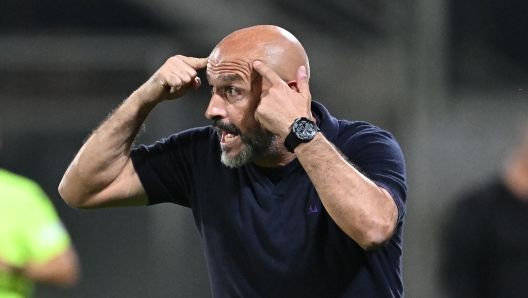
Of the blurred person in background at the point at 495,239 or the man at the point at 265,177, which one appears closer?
the man at the point at 265,177

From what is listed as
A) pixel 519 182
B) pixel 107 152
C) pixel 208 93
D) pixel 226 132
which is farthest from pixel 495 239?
pixel 107 152

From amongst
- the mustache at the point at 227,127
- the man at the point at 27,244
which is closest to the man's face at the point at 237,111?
the mustache at the point at 227,127

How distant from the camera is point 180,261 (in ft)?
9.86

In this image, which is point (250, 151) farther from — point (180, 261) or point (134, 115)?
point (180, 261)

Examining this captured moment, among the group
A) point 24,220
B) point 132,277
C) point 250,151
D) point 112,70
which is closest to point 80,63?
point 112,70

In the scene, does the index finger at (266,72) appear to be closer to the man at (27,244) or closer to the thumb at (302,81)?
the thumb at (302,81)

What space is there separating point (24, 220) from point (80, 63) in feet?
4.72

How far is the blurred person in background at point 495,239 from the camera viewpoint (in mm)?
2479

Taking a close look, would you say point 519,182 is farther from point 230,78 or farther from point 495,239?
point 230,78

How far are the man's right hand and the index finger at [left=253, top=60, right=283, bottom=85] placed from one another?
18cm

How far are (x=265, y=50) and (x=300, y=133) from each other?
0.27 meters

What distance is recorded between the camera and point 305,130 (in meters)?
1.46

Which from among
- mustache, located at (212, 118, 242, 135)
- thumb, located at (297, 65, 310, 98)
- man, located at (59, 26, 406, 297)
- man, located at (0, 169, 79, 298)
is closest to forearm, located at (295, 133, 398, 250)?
man, located at (59, 26, 406, 297)

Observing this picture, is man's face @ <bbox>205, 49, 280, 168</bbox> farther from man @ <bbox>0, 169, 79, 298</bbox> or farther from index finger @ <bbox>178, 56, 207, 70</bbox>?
man @ <bbox>0, 169, 79, 298</bbox>
